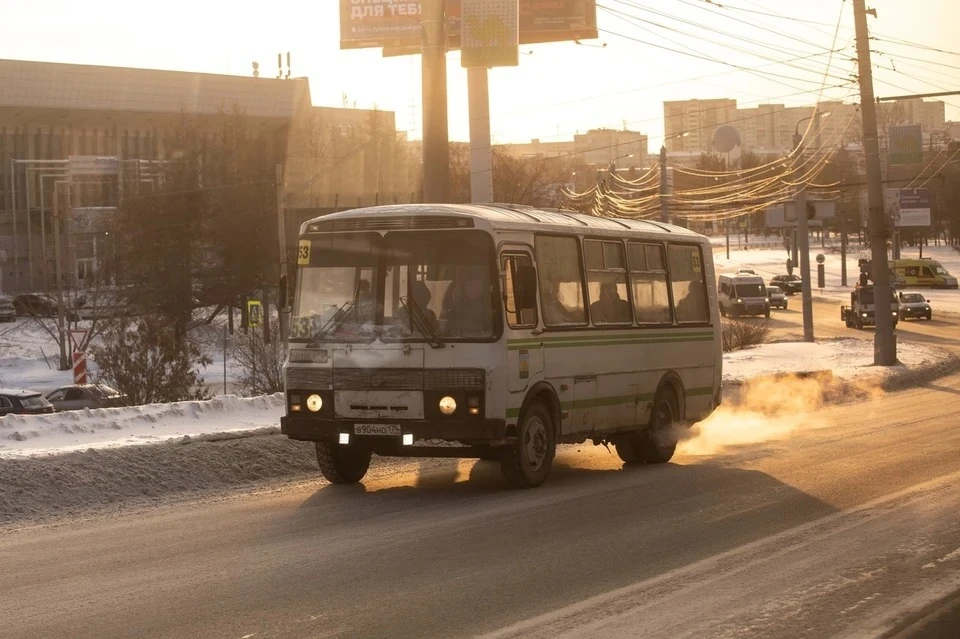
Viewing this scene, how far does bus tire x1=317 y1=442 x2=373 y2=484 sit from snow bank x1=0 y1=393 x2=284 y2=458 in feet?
7.39

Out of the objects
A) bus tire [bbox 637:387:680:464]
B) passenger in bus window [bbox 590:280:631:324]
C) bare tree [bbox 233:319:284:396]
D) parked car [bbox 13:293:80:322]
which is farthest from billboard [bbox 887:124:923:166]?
passenger in bus window [bbox 590:280:631:324]

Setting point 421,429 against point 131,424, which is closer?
point 421,429

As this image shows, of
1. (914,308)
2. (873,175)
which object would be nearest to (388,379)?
(873,175)

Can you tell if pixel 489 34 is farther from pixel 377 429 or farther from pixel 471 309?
pixel 377 429

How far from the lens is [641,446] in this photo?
16141mm

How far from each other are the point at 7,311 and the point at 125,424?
59.1 metres

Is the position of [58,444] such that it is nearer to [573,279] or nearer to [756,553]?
[573,279]

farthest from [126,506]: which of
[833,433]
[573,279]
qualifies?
[833,433]

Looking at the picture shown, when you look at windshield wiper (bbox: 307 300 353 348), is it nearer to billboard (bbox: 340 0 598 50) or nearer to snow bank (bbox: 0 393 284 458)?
snow bank (bbox: 0 393 284 458)

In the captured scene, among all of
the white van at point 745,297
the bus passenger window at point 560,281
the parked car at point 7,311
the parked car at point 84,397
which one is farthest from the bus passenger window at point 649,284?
the parked car at point 7,311

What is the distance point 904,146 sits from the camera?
69188 mm

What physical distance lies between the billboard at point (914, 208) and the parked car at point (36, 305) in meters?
64.6

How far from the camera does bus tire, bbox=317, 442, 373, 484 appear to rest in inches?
539

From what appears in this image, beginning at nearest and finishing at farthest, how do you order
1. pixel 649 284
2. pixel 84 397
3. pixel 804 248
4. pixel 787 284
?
pixel 649 284 < pixel 84 397 < pixel 804 248 < pixel 787 284
